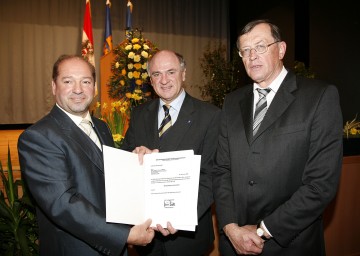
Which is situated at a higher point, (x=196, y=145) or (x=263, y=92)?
(x=263, y=92)

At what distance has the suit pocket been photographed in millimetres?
1636

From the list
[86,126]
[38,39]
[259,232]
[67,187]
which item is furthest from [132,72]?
[38,39]

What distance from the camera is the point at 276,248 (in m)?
1.70

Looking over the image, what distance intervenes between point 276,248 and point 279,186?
1.08 ft

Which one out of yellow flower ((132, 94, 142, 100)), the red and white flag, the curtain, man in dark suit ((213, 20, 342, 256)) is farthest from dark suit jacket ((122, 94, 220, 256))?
the curtain

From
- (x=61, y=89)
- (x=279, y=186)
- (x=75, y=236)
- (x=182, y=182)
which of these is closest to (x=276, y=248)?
(x=279, y=186)

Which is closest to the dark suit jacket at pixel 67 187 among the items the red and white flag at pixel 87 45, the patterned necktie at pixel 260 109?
the patterned necktie at pixel 260 109

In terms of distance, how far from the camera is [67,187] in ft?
4.88

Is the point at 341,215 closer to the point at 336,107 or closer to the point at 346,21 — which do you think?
the point at 336,107

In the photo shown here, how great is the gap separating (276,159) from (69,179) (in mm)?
1030

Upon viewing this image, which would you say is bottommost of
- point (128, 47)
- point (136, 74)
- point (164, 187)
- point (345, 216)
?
point (345, 216)

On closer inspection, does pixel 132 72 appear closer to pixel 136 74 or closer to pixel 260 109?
pixel 136 74

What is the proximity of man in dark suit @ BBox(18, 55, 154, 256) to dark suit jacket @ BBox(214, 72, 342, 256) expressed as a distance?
571 millimetres

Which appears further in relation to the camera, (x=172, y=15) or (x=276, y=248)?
(x=172, y=15)
